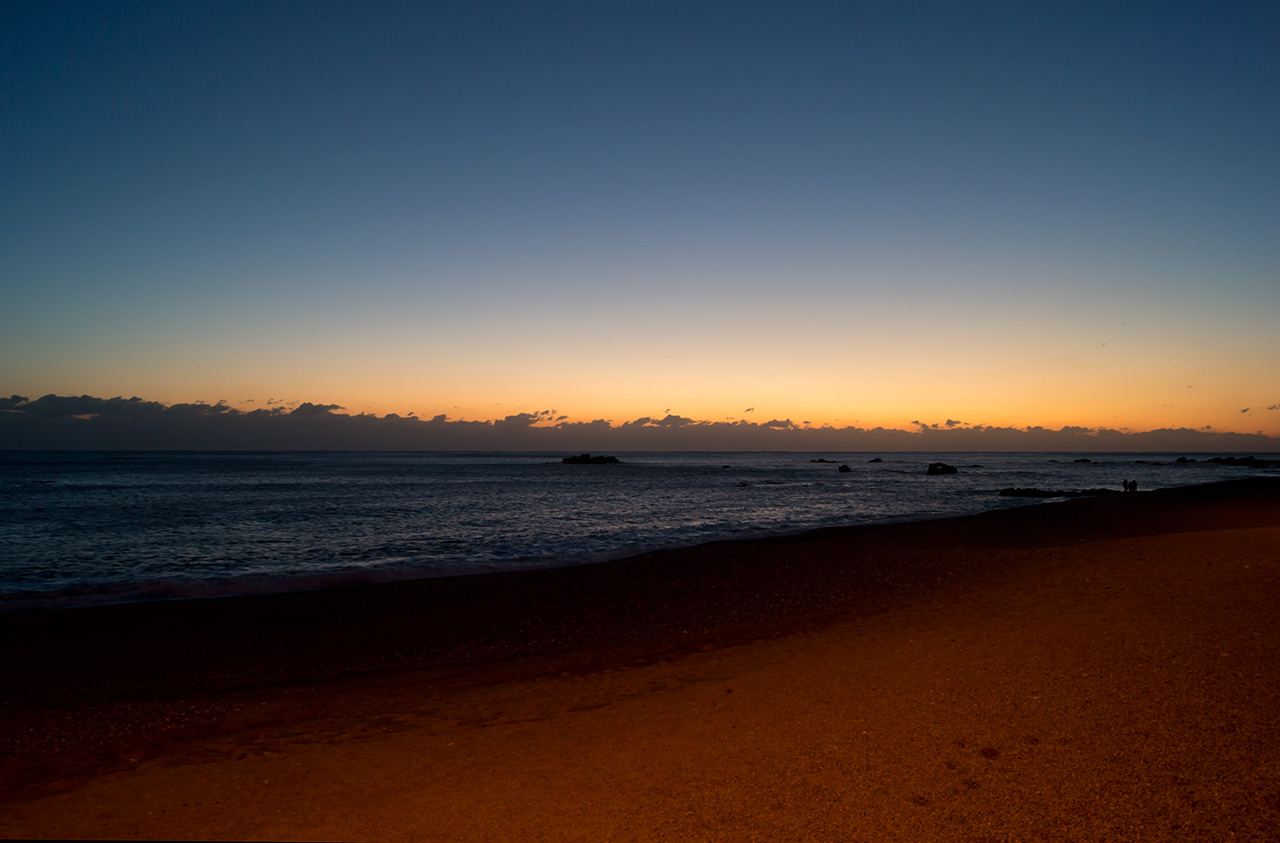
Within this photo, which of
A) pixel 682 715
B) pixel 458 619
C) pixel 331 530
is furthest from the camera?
pixel 331 530

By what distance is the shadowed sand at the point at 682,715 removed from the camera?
16.8ft

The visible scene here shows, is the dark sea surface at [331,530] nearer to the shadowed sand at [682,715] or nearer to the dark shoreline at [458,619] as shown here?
the dark shoreline at [458,619]

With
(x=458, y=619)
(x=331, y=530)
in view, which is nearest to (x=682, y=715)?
(x=458, y=619)

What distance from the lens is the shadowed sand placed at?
5.12 meters

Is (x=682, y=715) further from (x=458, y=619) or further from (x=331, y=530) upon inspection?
(x=331, y=530)

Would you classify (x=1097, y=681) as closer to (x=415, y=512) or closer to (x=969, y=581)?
(x=969, y=581)

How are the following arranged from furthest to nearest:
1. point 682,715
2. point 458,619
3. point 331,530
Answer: point 331,530
point 458,619
point 682,715

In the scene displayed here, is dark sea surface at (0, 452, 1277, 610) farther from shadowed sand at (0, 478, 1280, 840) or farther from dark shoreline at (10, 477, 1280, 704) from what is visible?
shadowed sand at (0, 478, 1280, 840)

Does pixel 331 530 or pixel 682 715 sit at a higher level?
pixel 682 715

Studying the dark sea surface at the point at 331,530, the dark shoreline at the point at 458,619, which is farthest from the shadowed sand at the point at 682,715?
the dark sea surface at the point at 331,530

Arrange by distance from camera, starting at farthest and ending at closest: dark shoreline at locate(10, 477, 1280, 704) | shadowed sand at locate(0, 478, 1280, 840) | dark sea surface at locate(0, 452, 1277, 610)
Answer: dark sea surface at locate(0, 452, 1277, 610), dark shoreline at locate(10, 477, 1280, 704), shadowed sand at locate(0, 478, 1280, 840)

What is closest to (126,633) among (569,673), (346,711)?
(346,711)

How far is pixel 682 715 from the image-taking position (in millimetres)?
7301

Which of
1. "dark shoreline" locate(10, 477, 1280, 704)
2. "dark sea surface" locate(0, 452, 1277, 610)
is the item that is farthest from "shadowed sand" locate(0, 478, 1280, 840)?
"dark sea surface" locate(0, 452, 1277, 610)
